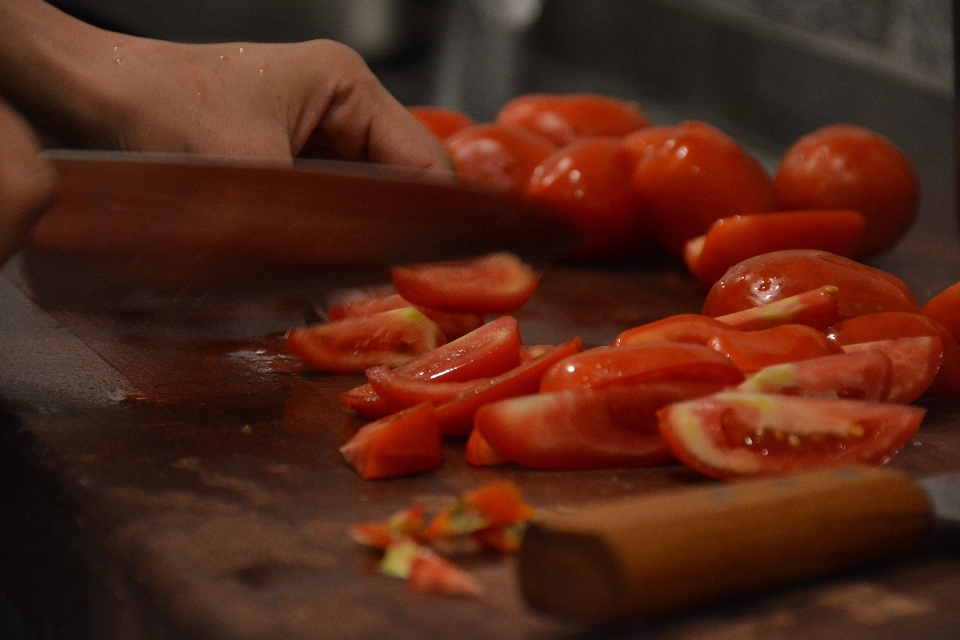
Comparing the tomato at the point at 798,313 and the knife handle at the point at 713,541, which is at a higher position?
the knife handle at the point at 713,541

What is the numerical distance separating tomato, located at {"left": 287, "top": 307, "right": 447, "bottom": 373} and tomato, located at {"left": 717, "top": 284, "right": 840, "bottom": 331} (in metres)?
0.35

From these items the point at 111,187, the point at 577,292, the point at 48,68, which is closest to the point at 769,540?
the point at 111,187

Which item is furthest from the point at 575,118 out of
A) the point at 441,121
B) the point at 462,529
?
the point at 462,529

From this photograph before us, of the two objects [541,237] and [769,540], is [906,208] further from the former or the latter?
[769,540]

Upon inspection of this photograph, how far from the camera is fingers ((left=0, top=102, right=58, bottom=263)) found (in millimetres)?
952

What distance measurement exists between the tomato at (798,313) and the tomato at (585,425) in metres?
0.20

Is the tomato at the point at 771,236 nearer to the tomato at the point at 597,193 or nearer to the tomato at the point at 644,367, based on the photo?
the tomato at the point at 597,193

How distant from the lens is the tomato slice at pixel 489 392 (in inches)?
41.7

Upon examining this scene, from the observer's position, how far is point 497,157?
1.82 meters

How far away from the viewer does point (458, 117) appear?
218 centimetres

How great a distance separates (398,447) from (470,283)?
0.34m

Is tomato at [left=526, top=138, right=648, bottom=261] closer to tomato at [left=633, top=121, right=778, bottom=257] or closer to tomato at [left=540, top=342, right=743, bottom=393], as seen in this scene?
tomato at [left=633, top=121, right=778, bottom=257]

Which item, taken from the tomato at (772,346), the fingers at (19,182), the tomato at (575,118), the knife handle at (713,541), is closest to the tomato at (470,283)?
the tomato at (772,346)

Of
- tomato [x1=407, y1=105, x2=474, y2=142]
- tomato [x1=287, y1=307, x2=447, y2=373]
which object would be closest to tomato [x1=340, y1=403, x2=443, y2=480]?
tomato [x1=287, y1=307, x2=447, y2=373]
